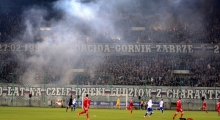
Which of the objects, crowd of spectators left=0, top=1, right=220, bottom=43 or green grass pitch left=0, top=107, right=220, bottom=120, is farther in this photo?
crowd of spectators left=0, top=1, right=220, bottom=43

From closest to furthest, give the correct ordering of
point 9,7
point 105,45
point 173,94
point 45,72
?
point 173,94 → point 45,72 → point 105,45 → point 9,7

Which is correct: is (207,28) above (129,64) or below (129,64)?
above

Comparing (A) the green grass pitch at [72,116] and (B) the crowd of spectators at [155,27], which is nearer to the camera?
(A) the green grass pitch at [72,116]

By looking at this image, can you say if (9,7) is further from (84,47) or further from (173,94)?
(173,94)

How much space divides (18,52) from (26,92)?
11948 millimetres

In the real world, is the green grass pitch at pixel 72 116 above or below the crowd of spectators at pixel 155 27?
below

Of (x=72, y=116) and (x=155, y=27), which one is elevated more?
(x=155, y=27)

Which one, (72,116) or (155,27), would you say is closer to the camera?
(72,116)

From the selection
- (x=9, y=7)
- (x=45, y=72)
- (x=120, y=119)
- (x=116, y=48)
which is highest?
(x=9, y=7)

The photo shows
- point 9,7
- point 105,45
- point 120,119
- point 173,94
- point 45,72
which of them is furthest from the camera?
point 9,7

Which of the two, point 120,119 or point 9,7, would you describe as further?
point 9,7

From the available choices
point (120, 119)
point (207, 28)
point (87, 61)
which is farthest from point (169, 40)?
point (120, 119)

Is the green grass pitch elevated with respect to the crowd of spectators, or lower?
lower

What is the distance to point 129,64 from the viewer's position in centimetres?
6912
